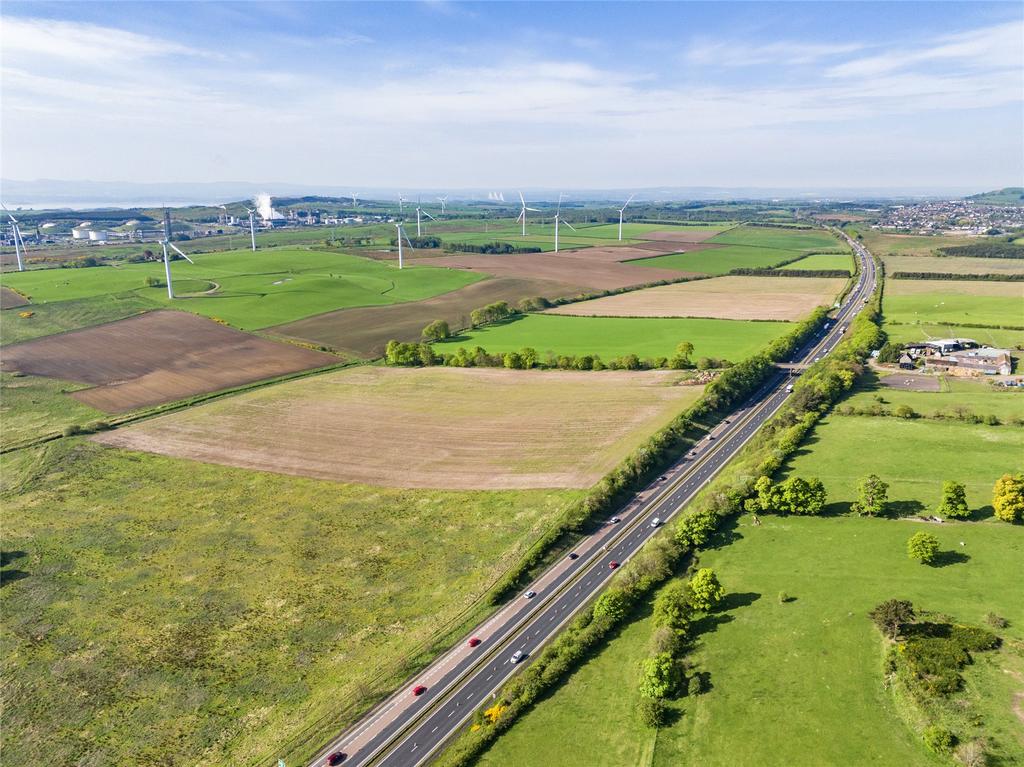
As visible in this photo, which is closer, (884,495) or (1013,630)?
(1013,630)

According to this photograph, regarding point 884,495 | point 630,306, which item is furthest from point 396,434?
point 630,306

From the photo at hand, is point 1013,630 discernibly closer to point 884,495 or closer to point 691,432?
point 884,495

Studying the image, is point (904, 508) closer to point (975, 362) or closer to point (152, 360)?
point (975, 362)

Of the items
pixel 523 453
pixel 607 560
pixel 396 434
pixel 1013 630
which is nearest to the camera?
pixel 1013 630

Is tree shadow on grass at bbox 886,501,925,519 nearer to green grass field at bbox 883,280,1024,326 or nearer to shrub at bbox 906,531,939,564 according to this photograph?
shrub at bbox 906,531,939,564

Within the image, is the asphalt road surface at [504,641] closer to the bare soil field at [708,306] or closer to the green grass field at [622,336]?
the green grass field at [622,336]

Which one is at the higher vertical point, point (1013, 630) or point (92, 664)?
point (1013, 630)

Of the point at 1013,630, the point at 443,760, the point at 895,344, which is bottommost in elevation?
the point at 443,760

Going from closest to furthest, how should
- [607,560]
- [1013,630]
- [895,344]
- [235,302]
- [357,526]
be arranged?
[1013,630]
[607,560]
[357,526]
[895,344]
[235,302]
